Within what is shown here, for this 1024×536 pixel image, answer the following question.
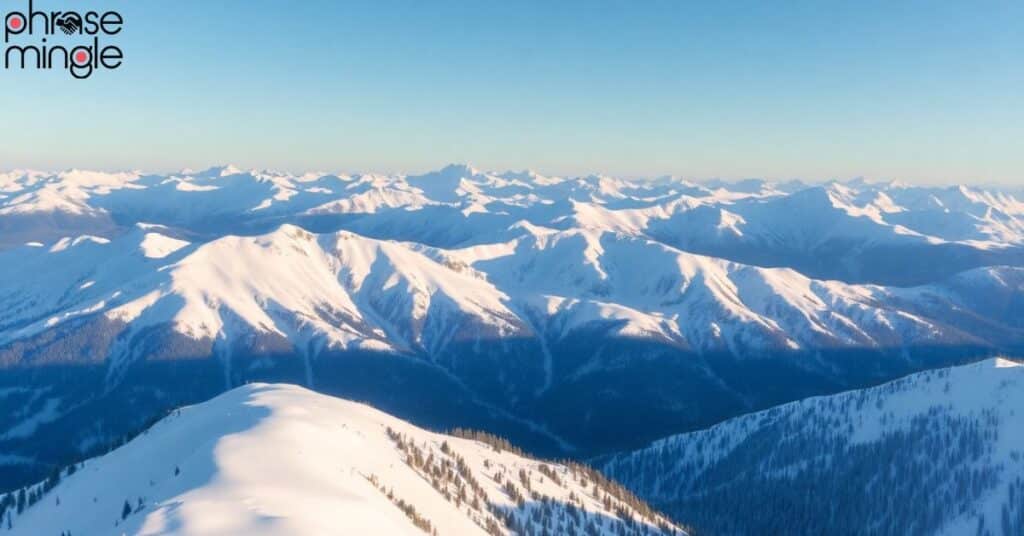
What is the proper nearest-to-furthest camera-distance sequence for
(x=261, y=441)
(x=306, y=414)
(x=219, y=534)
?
(x=219, y=534) < (x=261, y=441) < (x=306, y=414)

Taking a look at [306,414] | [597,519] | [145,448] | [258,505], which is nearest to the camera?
[258,505]

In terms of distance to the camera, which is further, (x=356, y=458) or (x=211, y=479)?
(x=356, y=458)

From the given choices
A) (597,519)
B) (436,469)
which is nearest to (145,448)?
(436,469)

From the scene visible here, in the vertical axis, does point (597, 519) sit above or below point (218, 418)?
below

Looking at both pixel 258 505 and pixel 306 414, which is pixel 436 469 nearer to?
pixel 306 414

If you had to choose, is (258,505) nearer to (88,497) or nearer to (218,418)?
(88,497)

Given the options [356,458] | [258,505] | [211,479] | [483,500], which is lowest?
[483,500]
